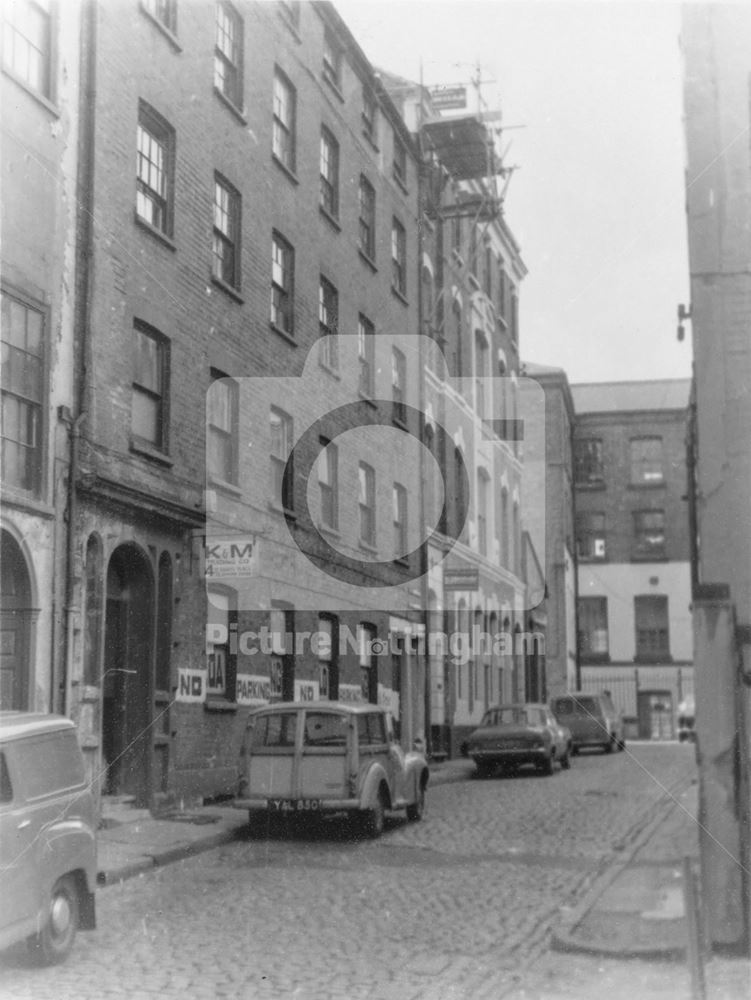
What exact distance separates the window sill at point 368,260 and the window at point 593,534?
31758 millimetres

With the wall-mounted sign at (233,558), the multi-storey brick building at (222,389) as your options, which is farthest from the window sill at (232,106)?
the wall-mounted sign at (233,558)

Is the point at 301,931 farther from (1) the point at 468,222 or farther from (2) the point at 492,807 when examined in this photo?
(1) the point at 468,222

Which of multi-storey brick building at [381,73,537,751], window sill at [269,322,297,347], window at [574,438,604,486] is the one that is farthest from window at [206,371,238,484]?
window at [574,438,604,486]

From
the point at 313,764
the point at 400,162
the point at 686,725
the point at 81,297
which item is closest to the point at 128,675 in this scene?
the point at 313,764

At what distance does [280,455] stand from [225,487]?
2.51 metres

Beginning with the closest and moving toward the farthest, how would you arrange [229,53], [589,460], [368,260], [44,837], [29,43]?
[44,837]
[29,43]
[229,53]
[368,260]
[589,460]

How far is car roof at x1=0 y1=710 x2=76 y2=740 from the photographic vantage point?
311 inches

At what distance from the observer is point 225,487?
61.2ft

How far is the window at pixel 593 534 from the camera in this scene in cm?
5681

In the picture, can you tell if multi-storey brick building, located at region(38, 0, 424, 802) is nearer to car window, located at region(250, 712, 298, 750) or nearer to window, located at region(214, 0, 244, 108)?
window, located at region(214, 0, 244, 108)

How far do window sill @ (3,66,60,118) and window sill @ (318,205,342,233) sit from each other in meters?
9.21

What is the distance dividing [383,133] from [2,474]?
1767cm

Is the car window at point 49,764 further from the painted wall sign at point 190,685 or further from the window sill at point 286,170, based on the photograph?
the window sill at point 286,170

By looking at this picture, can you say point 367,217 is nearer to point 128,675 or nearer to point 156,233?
point 156,233
